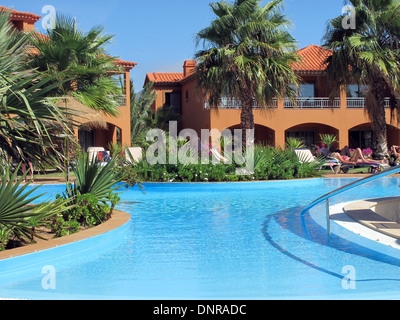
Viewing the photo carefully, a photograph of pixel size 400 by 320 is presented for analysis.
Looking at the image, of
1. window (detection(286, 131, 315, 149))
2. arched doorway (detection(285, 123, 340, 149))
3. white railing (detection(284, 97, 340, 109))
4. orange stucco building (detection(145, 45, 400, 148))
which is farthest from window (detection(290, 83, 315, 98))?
window (detection(286, 131, 315, 149))

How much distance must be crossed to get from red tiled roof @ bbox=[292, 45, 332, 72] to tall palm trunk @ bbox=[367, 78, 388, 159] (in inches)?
212

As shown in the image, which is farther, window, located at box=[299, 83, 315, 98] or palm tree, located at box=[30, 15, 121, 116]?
window, located at box=[299, 83, 315, 98]

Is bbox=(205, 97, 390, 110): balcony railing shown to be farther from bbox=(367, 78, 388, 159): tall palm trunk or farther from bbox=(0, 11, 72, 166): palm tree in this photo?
bbox=(0, 11, 72, 166): palm tree

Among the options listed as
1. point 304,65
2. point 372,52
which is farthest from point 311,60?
point 372,52

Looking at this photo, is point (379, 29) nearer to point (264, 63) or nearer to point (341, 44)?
→ point (341, 44)

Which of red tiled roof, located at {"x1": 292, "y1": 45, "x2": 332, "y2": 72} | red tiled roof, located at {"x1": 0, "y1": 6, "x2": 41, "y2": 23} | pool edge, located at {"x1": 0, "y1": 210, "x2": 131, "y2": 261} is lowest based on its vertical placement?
pool edge, located at {"x1": 0, "y1": 210, "x2": 131, "y2": 261}

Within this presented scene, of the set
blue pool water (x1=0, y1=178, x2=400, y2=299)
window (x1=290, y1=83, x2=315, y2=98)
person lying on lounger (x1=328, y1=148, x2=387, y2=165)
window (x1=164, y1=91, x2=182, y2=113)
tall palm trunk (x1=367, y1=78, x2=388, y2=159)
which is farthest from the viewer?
window (x1=164, y1=91, x2=182, y2=113)

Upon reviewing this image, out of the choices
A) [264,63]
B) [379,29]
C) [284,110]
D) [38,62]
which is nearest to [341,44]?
[379,29]

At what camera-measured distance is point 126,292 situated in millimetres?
4699

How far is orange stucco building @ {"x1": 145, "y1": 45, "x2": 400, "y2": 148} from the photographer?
27500mm

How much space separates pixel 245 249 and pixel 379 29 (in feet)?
56.3

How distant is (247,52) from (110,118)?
34.4 ft

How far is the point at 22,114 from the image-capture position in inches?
235

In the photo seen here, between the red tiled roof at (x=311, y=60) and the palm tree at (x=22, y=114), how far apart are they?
2151 cm
